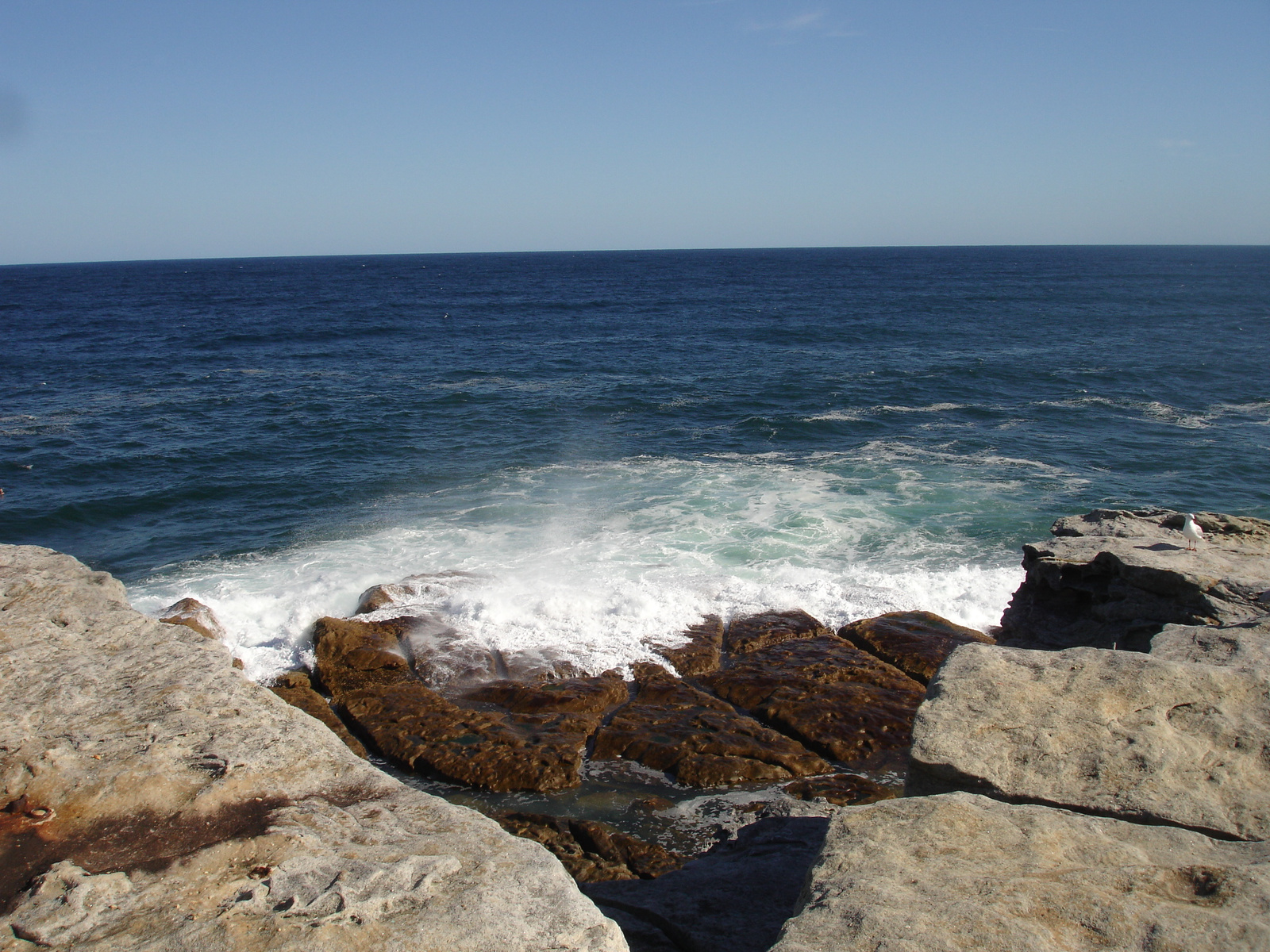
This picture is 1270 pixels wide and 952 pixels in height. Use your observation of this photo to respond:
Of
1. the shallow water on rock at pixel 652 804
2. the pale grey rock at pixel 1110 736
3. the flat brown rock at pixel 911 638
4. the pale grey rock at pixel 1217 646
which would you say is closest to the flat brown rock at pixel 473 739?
the shallow water on rock at pixel 652 804

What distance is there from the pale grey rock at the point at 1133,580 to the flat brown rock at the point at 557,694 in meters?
5.40

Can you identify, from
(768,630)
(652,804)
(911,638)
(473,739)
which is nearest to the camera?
(652,804)

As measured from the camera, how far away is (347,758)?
564 centimetres

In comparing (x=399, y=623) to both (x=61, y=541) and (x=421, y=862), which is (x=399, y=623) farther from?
(x=61, y=541)

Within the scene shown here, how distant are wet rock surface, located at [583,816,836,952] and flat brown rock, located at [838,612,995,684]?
414 cm

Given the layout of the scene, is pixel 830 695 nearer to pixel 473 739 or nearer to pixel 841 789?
pixel 841 789

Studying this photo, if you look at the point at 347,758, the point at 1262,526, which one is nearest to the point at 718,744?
the point at 347,758

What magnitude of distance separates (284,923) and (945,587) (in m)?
11.9

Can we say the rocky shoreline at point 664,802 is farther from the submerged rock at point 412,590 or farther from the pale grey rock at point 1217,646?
the submerged rock at point 412,590

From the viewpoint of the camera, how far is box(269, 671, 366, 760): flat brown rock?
9.30 m

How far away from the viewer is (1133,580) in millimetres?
9180

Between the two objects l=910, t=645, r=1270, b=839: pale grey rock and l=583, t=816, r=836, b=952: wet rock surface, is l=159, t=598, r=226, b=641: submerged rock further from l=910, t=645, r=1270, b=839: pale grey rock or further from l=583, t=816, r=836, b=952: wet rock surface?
l=910, t=645, r=1270, b=839: pale grey rock

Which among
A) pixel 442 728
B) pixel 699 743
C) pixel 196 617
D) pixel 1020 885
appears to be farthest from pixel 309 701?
pixel 1020 885

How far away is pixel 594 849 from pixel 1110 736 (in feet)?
14.0
